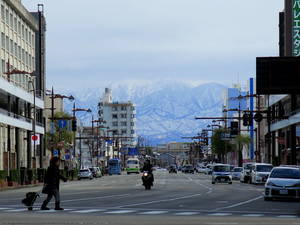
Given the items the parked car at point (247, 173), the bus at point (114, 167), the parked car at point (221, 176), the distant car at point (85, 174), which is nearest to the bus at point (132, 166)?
the bus at point (114, 167)

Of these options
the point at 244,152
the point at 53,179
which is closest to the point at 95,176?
the point at 244,152

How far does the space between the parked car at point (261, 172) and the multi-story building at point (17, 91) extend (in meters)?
24.4

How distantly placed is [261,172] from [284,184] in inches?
1208

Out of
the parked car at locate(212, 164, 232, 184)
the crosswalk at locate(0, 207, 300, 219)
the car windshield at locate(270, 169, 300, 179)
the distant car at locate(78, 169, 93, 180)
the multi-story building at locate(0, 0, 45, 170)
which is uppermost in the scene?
the multi-story building at locate(0, 0, 45, 170)

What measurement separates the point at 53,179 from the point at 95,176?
93.3m

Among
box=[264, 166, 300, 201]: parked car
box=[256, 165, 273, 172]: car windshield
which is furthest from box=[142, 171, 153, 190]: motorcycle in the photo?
box=[256, 165, 273, 172]: car windshield

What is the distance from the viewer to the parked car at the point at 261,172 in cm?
6794

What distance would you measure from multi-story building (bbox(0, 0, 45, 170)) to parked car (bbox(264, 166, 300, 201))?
1825 inches

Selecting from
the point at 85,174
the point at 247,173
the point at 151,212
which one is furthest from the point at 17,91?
the point at 151,212

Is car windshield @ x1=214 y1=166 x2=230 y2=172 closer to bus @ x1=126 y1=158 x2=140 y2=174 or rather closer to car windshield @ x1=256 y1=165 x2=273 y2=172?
car windshield @ x1=256 y1=165 x2=273 y2=172

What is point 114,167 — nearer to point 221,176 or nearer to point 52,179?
point 221,176

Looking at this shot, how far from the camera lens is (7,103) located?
9400 centimetres

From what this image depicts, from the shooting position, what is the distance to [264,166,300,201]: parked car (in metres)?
38.0

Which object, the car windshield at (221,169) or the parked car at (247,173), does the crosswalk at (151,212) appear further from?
the parked car at (247,173)
